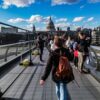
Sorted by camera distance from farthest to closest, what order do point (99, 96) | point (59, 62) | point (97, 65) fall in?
point (97, 65)
point (99, 96)
point (59, 62)

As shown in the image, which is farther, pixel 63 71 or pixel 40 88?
pixel 40 88

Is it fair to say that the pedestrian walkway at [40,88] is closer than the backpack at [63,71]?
No

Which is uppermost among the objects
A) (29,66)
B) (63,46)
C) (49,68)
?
(63,46)

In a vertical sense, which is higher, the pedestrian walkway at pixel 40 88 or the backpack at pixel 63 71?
the backpack at pixel 63 71

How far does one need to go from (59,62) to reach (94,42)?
20483 mm

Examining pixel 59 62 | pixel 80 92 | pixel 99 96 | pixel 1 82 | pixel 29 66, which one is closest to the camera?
pixel 59 62

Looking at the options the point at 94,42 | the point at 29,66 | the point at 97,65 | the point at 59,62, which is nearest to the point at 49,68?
the point at 59,62

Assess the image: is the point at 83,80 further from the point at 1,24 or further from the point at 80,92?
the point at 1,24

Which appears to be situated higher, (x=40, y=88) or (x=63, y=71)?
Answer: (x=63, y=71)

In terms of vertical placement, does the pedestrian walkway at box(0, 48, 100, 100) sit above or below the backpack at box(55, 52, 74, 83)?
below

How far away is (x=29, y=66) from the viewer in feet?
56.5

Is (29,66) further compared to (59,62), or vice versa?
(29,66)

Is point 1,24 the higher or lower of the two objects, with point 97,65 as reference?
higher

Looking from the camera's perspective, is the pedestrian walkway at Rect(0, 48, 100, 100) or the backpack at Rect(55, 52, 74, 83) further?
the pedestrian walkway at Rect(0, 48, 100, 100)
